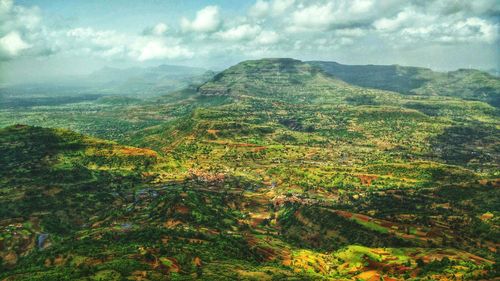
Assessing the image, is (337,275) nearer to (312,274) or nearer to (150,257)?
(312,274)

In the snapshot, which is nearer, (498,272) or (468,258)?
(498,272)

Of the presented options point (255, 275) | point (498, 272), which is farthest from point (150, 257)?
point (498, 272)

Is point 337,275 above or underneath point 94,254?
underneath

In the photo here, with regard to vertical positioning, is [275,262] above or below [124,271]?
below

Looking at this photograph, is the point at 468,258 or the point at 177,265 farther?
the point at 468,258

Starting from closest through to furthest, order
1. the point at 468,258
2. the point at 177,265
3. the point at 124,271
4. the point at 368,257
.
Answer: the point at 124,271
the point at 177,265
the point at 468,258
the point at 368,257

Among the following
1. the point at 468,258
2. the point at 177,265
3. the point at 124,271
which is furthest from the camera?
the point at 468,258

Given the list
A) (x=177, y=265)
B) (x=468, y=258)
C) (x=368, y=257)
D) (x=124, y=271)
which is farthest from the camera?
(x=368, y=257)

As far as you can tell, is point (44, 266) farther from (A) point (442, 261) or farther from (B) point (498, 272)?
(B) point (498, 272)

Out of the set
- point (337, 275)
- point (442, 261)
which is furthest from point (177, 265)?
point (442, 261)
